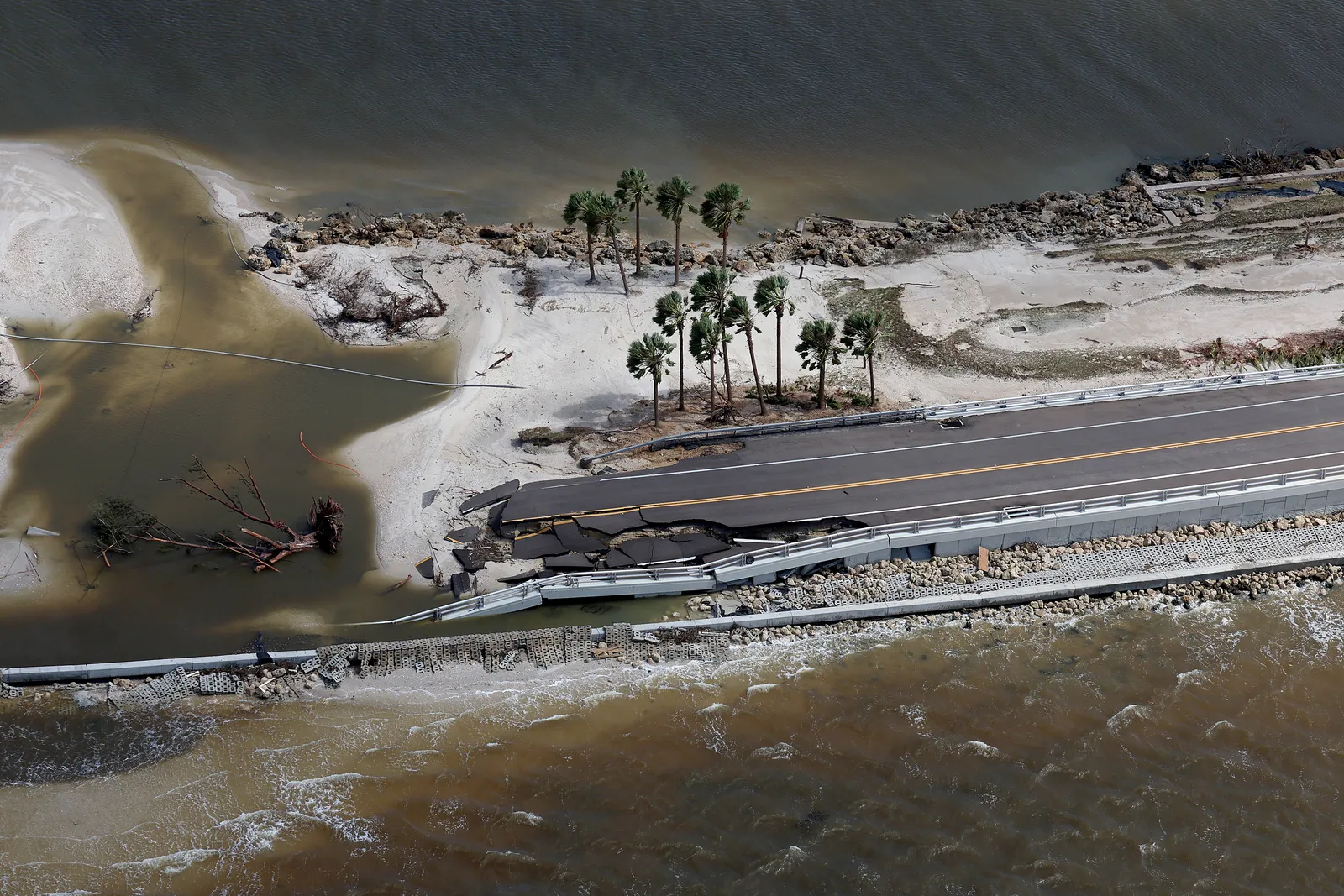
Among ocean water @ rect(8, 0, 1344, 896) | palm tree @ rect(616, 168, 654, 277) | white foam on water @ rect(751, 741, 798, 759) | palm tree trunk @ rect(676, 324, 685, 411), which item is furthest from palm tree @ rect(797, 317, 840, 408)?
white foam on water @ rect(751, 741, 798, 759)

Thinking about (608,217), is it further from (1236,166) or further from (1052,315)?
(1236,166)

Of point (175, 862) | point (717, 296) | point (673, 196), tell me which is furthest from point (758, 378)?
point (175, 862)

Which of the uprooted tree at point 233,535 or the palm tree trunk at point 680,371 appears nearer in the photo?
the uprooted tree at point 233,535

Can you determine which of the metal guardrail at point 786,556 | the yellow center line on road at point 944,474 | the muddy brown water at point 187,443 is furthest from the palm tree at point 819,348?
the muddy brown water at point 187,443

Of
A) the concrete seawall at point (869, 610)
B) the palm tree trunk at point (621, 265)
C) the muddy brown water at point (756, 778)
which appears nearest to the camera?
the muddy brown water at point (756, 778)

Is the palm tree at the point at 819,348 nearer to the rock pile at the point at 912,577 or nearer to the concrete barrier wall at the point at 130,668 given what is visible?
the rock pile at the point at 912,577

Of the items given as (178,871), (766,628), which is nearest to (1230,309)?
(766,628)
